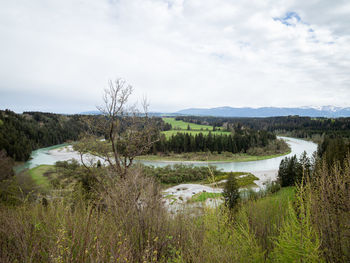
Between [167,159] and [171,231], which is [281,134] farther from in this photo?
[171,231]

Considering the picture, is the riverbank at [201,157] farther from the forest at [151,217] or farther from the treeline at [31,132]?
the forest at [151,217]

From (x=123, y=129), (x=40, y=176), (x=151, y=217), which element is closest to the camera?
(x=151, y=217)

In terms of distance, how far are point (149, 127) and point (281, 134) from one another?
12674cm

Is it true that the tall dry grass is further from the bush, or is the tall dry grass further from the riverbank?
the riverbank

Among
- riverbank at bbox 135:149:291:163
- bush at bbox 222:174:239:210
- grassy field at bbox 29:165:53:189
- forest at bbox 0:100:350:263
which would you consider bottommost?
riverbank at bbox 135:149:291:163

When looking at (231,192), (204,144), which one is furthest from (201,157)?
(231,192)

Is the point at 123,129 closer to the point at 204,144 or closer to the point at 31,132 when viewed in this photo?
the point at 204,144

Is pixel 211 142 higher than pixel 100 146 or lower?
lower

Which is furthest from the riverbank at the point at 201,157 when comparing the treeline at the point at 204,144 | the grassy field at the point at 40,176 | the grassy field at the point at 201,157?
the grassy field at the point at 40,176

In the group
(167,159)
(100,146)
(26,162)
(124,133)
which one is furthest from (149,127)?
(26,162)

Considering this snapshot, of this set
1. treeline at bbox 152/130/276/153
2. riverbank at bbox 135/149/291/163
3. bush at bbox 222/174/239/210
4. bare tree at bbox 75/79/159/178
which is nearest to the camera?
bare tree at bbox 75/79/159/178

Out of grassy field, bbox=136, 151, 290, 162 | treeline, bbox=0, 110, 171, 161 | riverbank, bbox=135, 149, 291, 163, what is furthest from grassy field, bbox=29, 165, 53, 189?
grassy field, bbox=136, 151, 290, 162

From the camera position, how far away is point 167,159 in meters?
57.8

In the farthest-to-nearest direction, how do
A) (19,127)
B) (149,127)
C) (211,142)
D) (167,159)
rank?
(19,127) < (211,142) < (167,159) < (149,127)
